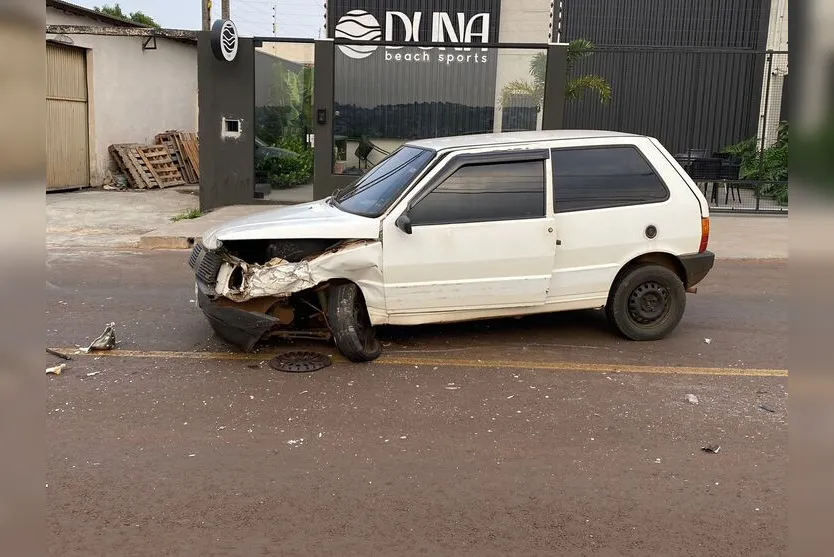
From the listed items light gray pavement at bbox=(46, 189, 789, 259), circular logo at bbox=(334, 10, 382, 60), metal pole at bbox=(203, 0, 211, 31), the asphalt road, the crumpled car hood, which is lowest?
the asphalt road

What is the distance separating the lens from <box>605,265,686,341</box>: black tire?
258 inches

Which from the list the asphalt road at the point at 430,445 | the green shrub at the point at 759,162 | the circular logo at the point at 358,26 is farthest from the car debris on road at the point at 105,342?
the circular logo at the point at 358,26

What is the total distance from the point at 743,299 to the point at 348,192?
16.0ft

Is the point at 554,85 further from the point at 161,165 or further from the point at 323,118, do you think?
the point at 161,165

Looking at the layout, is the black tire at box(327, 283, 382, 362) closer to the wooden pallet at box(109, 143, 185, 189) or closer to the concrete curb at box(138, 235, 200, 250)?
the concrete curb at box(138, 235, 200, 250)

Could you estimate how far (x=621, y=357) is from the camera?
6.28 m

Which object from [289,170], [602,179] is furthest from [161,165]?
[602,179]

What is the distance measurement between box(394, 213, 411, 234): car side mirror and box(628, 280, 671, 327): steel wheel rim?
7.19 ft

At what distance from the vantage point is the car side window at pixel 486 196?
20.0 feet

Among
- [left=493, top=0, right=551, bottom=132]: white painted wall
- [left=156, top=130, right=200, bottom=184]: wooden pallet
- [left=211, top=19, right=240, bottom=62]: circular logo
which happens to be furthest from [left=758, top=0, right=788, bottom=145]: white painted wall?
[left=156, top=130, right=200, bottom=184]: wooden pallet

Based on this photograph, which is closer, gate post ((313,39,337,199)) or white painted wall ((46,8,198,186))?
gate post ((313,39,337,199))
